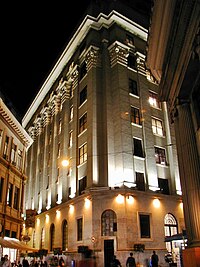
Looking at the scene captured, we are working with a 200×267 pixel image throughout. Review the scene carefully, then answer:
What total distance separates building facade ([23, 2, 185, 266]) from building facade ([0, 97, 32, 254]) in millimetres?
2462

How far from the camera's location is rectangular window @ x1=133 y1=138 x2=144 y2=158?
1262 inches

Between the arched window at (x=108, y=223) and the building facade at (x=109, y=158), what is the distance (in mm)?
92

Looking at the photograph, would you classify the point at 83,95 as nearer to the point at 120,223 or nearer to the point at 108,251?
the point at 120,223

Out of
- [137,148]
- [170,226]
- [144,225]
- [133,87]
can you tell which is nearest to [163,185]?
[170,226]

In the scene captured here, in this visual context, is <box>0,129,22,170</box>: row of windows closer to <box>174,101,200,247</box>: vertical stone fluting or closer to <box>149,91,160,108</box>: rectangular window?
<box>149,91,160,108</box>: rectangular window

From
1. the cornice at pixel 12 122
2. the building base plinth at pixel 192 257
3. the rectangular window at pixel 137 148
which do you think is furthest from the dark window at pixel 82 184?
the building base plinth at pixel 192 257

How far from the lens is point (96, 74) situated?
36.0 meters

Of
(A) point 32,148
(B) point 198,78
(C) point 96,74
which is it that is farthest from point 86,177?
(A) point 32,148

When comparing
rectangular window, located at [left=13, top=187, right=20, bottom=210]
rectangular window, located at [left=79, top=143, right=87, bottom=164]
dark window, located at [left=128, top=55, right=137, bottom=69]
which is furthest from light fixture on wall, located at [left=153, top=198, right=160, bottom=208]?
dark window, located at [left=128, top=55, right=137, bottom=69]

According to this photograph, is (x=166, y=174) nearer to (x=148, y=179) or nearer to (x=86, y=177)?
(x=148, y=179)

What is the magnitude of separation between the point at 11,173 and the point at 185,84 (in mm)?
23259

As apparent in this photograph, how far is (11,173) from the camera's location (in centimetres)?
3266

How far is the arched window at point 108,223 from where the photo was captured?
27936 millimetres

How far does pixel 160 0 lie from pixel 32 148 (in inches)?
1794
